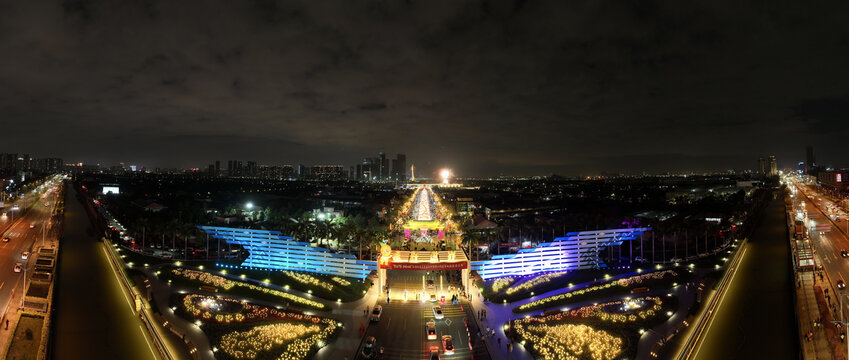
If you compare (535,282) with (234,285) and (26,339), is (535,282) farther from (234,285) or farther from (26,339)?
(26,339)

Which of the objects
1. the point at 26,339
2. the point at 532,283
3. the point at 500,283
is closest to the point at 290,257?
the point at 26,339

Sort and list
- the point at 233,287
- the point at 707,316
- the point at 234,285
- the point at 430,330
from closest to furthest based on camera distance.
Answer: the point at 430,330, the point at 707,316, the point at 233,287, the point at 234,285

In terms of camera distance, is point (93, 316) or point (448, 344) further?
point (93, 316)

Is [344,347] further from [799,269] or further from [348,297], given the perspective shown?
[799,269]

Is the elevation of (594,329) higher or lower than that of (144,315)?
lower

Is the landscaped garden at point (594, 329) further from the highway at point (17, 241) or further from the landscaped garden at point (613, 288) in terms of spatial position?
the highway at point (17, 241)

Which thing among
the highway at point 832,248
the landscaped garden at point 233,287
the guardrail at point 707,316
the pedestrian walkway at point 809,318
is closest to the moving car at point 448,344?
the landscaped garden at point 233,287

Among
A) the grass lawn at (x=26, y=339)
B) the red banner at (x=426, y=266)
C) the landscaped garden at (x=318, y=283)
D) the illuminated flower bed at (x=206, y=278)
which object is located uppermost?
the red banner at (x=426, y=266)

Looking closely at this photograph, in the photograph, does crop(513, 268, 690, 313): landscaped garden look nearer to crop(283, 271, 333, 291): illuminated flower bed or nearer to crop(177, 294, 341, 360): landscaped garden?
crop(177, 294, 341, 360): landscaped garden
